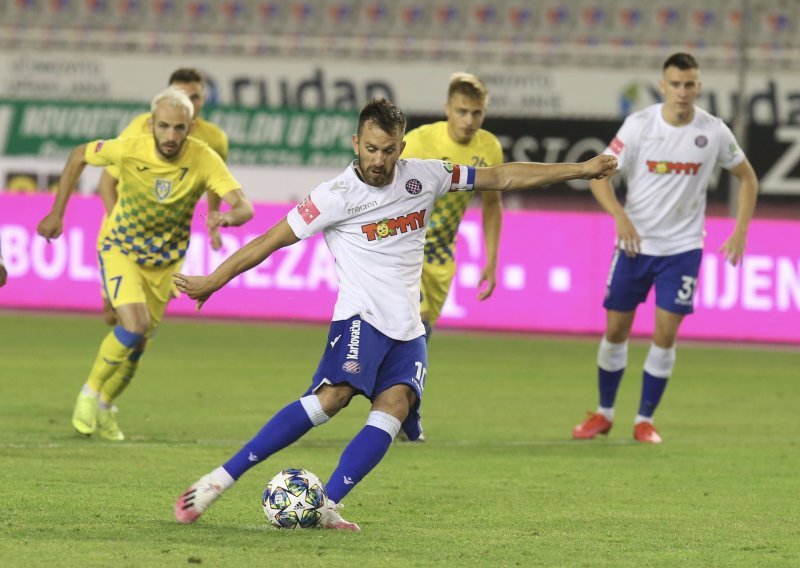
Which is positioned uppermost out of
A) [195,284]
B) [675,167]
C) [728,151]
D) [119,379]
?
[728,151]

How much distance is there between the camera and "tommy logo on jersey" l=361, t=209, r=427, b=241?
6.65m

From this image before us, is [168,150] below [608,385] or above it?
above

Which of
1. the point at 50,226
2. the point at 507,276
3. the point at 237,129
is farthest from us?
the point at 237,129

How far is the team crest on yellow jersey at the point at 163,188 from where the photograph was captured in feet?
30.6

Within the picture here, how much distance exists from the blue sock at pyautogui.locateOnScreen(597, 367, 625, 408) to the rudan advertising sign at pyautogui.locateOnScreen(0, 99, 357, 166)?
12.1 m

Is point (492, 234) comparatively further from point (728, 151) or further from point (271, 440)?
point (271, 440)

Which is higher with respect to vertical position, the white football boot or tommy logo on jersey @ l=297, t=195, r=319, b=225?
tommy logo on jersey @ l=297, t=195, r=319, b=225

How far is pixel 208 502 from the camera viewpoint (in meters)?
6.37

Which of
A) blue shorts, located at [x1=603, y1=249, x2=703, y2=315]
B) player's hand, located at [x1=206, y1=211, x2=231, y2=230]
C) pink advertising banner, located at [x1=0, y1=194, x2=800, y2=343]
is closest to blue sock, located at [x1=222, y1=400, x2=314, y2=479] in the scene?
player's hand, located at [x1=206, y1=211, x2=231, y2=230]

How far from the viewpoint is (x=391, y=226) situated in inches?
263

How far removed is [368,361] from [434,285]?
3685mm

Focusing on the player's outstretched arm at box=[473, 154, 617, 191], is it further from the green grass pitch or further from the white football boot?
the white football boot

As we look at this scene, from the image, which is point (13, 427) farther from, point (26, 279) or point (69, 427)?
point (26, 279)

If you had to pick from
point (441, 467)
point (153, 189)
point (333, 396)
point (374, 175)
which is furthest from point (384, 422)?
point (153, 189)
